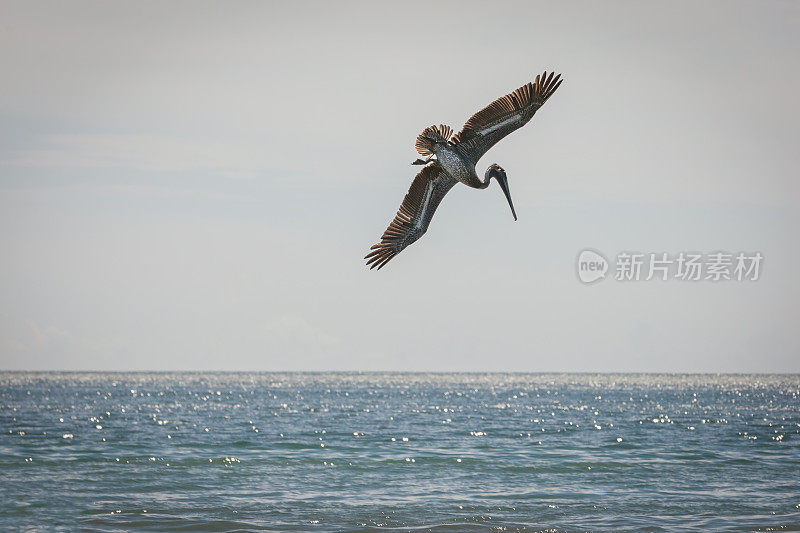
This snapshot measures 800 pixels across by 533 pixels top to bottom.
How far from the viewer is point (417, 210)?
13.3 meters

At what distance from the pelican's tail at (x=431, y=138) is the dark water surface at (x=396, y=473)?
1135 centimetres

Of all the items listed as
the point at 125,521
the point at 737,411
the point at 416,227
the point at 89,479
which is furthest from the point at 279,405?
the point at 416,227

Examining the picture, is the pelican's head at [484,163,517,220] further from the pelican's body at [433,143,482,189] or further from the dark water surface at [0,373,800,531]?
the dark water surface at [0,373,800,531]

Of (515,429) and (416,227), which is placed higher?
(416,227)

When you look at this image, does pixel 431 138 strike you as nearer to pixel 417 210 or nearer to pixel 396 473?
pixel 417 210

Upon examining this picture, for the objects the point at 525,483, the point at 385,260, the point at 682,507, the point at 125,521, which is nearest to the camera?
the point at 385,260

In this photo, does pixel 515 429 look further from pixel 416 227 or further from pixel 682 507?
pixel 416 227

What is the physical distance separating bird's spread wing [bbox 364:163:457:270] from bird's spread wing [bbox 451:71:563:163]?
2.19 feet

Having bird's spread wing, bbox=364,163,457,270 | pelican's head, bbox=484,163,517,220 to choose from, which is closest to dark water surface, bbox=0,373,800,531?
bird's spread wing, bbox=364,163,457,270

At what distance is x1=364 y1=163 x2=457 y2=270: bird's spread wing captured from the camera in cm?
1301

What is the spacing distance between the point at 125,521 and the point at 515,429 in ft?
89.4

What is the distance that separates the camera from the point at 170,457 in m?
33.4

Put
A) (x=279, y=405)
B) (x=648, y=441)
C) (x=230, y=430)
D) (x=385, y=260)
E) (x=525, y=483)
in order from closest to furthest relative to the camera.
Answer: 1. (x=385, y=260)
2. (x=525, y=483)
3. (x=648, y=441)
4. (x=230, y=430)
5. (x=279, y=405)

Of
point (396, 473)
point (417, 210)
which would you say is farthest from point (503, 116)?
point (396, 473)
